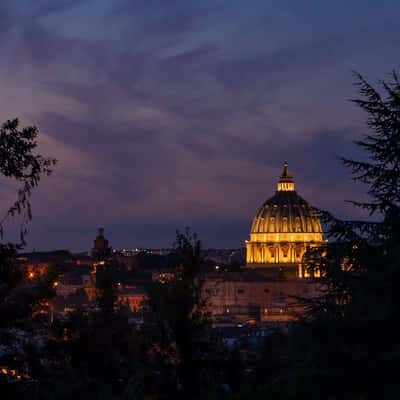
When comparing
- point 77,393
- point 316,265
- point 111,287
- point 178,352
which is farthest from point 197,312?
point 111,287

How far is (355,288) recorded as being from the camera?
14.7m

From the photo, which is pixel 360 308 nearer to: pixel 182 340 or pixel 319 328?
pixel 319 328

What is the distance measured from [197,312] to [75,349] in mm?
2714

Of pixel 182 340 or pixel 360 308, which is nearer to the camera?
pixel 360 308

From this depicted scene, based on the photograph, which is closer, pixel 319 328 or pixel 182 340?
pixel 319 328

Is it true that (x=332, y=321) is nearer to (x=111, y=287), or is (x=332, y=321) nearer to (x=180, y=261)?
(x=180, y=261)

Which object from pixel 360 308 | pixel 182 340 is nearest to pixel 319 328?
pixel 360 308

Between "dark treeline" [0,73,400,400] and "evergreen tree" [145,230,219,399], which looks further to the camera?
"evergreen tree" [145,230,219,399]

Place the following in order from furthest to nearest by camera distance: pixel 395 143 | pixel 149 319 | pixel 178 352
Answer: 1. pixel 149 319
2. pixel 178 352
3. pixel 395 143

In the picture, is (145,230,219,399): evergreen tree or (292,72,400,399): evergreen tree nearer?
(292,72,400,399): evergreen tree

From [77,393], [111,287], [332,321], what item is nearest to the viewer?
[332,321]

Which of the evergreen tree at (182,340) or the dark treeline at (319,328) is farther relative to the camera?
the evergreen tree at (182,340)

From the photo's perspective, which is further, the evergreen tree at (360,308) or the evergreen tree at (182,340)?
the evergreen tree at (182,340)

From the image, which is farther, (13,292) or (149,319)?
(149,319)
